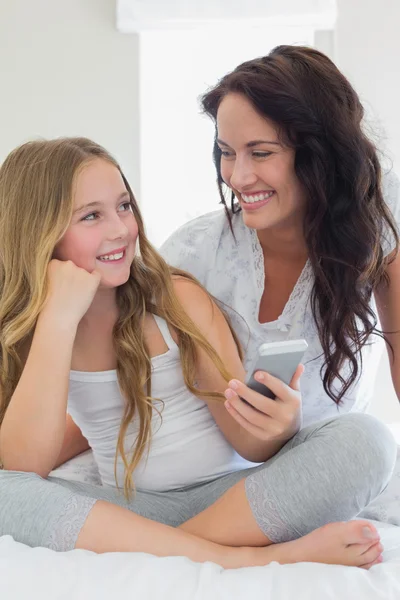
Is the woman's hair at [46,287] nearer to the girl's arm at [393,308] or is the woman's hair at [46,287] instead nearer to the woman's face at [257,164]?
the woman's face at [257,164]

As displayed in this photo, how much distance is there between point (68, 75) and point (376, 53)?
1.48 meters

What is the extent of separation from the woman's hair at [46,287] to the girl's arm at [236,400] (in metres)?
0.03

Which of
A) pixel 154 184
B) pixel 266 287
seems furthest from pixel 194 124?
pixel 266 287

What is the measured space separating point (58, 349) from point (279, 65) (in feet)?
2.44

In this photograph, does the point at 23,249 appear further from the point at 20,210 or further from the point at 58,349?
the point at 58,349

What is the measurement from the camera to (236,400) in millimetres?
1365

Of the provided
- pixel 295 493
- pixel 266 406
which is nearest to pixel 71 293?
pixel 266 406

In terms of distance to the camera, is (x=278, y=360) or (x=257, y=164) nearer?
(x=278, y=360)

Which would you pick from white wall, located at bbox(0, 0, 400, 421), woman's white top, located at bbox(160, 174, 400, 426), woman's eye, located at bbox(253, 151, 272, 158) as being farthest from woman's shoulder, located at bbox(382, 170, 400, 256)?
white wall, located at bbox(0, 0, 400, 421)

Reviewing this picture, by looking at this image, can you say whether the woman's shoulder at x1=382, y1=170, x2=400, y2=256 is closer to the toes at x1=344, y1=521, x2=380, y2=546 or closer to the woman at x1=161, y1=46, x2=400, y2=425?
the woman at x1=161, y1=46, x2=400, y2=425

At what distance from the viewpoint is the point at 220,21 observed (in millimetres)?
3812

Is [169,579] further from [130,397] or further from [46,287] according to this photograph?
[46,287]

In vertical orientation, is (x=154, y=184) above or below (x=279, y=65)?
below

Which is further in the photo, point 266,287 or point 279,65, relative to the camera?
point 266,287
